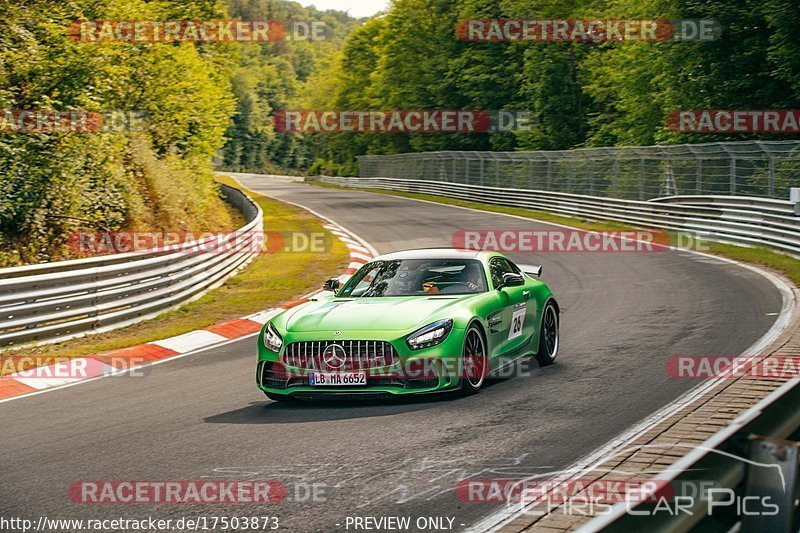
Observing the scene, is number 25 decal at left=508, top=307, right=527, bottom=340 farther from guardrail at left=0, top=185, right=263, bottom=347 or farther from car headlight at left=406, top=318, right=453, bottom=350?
guardrail at left=0, top=185, right=263, bottom=347

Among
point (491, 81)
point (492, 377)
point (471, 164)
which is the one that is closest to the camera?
point (492, 377)

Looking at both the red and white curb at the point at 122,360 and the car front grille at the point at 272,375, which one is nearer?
the car front grille at the point at 272,375

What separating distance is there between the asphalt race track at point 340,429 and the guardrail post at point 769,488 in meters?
2.05

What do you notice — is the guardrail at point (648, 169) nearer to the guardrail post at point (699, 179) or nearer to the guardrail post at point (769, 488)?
the guardrail post at point (699, 179)

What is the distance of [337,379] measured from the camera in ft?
27.6

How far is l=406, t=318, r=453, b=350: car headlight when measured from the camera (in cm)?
841

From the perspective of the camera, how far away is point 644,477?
5734mm

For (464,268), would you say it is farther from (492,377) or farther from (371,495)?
(371,495)

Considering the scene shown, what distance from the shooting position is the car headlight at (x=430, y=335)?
8.41 meters

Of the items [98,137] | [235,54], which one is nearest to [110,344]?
[98,137]

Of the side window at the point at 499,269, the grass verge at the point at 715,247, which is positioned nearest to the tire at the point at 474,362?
the side window at the point at 499,269

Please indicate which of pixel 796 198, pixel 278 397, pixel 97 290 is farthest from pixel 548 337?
pixel 796 198

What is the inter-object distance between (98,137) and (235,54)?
29.1 m

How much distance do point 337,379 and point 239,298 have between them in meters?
9.82
